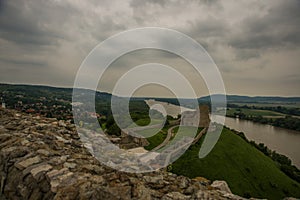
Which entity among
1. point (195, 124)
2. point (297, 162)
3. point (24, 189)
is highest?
point (24, 189)

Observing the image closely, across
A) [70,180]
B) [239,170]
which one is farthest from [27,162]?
[239,170]

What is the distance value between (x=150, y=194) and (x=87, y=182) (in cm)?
96

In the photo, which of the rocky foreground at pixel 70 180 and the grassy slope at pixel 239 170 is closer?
the rocky foreground at pixel 70 180

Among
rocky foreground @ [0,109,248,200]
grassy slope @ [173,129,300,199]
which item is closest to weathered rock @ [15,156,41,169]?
rocky foreground @ [0,109,248,200]

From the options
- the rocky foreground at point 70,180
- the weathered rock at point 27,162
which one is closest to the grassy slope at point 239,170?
the rocky foreground at point 70,180

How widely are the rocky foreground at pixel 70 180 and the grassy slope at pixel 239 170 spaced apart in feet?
59.3

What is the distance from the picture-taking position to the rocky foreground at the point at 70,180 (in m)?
3.06

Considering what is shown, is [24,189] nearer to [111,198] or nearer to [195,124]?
[111,198]

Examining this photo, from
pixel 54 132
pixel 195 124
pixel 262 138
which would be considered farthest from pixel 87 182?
pixel 262 138

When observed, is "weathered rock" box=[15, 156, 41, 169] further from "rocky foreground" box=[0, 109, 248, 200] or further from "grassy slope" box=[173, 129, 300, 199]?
"grassy slope" box=[173, 129, 300, 199]

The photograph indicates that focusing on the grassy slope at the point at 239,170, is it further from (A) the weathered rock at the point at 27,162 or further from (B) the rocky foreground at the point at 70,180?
(A) the weathered rock at the point at 27,162

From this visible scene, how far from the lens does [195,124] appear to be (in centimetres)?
4172

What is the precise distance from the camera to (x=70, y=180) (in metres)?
3.22

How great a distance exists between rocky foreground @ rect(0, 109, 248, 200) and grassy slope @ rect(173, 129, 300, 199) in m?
18.1
